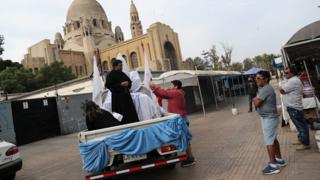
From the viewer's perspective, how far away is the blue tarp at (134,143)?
16.5 feet

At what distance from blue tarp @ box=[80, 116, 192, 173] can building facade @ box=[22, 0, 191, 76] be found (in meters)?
58.0

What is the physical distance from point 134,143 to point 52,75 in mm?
53278

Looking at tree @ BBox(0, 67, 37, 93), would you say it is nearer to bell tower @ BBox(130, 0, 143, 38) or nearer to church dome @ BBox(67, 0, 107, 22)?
church dome @ BBox(67, 0, 107, 22)

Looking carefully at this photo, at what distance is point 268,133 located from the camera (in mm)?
5289

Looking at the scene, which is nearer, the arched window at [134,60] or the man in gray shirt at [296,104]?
the man in gray shirt at [296,104]

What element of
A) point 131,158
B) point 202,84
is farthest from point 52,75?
point 131,158

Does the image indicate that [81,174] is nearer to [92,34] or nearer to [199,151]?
[199,151]

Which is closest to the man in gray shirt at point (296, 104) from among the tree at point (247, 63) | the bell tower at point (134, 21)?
the bell tower at point (134, 21)

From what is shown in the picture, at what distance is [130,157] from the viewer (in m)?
5.28

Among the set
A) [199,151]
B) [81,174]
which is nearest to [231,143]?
[199,151]

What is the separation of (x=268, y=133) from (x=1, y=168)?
5.63 meters

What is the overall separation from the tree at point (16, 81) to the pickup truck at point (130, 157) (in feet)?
138

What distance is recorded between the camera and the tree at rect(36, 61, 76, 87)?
5296cm

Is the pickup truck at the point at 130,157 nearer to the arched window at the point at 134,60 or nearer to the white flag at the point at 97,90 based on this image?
the white flag at the point at 97,90
